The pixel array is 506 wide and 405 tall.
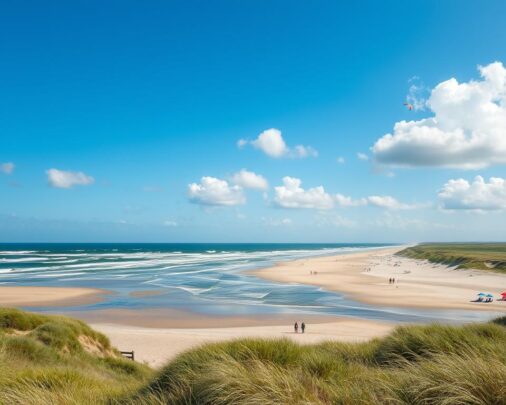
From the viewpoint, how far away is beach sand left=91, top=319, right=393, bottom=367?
22156 mm

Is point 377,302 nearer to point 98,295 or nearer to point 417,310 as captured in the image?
point 417,310

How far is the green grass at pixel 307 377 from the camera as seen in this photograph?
4449mm

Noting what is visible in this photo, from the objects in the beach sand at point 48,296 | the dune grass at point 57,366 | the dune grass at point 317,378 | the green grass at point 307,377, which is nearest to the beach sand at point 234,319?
the beach sand at point 48,296

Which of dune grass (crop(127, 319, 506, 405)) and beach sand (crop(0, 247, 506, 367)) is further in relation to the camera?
beach sand (crop(0, 247, 506, 367))

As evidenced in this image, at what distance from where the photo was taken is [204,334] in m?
25.8

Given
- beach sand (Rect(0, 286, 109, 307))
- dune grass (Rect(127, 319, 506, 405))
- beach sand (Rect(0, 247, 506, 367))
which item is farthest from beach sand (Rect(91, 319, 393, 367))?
dune grass (Rect(127, 319, 506, 405))

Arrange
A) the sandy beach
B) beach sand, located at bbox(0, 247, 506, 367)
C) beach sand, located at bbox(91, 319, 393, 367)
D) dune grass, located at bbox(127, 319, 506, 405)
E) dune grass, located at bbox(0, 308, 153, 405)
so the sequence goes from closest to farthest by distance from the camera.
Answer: dune grass, located at bbox(127, 319, 506, 405) → dune grass, located at bbox(0, 308, 153, 405) → beach sand, located at bbox(91, 319, 393, 367) → beach sand, located at bbox(0, 247, 506, 367) → the sandy beach

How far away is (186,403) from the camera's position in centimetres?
505

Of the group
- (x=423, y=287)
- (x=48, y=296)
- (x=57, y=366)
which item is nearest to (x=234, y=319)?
(x=57, y=366)

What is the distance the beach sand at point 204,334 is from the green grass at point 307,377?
1318 centimetres

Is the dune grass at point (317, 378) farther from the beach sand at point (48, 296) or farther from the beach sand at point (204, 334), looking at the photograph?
Answer: the beach sand at point (48, 296)

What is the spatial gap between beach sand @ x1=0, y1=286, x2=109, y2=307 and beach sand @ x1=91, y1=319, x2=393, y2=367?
1175cm

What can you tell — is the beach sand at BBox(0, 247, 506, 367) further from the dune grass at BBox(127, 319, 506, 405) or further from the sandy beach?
the dune grass at BBox(127, 319, 506, 405)

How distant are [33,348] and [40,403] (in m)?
7.33
